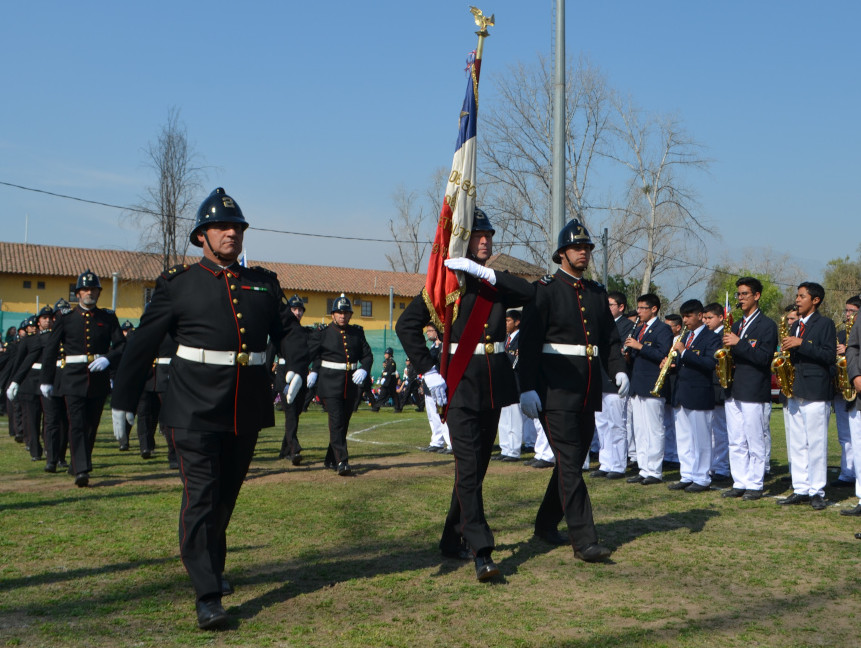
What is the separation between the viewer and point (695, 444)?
9781 mm

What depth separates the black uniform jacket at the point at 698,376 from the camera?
10.0m

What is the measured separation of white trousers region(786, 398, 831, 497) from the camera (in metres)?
8.59

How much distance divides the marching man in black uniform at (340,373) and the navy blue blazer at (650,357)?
11.3ft

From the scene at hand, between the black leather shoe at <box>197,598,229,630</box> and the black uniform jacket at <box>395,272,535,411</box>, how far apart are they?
211cm

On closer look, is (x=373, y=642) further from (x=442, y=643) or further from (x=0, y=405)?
(x=0, y=405)

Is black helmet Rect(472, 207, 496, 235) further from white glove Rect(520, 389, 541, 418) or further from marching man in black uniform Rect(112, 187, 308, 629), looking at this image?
marching man in black uniform Rect(112, 187, 308, 629)

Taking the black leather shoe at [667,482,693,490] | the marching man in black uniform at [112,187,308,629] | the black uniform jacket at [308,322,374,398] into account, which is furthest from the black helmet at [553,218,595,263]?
the black uniform jacket at [308,322,374,398]

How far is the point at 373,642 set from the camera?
4.46m

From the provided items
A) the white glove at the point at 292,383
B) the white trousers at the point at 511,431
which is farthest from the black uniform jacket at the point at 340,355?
the white glove at the point at 292,383

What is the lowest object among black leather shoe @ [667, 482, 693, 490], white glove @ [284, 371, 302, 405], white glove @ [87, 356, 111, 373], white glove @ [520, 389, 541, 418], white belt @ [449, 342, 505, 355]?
black leather shoe @ [667, 482, 693, 490]

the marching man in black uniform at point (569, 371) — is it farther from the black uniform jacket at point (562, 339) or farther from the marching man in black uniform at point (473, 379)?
the marching man in black uniform at point (473, 379)

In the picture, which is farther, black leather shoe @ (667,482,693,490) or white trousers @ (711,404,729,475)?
white trousers @ (711,404,729,475)

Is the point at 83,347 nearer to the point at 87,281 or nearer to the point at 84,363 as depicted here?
the point at 84,363

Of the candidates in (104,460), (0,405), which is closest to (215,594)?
(104,460)
